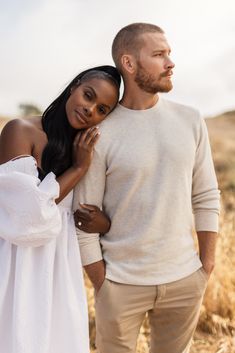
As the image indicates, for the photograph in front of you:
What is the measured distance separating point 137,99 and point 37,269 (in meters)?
0.90

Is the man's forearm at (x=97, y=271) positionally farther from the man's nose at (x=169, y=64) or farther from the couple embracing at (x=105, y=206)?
the man's nose at (x=169, y=64)

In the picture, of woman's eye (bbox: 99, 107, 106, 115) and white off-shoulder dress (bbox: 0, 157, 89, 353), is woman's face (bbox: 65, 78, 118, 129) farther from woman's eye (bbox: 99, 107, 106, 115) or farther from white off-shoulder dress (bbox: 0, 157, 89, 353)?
white off-shoulder dress (bbox: 0, 157, 89, 353)

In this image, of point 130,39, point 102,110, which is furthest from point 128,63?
point 102,110

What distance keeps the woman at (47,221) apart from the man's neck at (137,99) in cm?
11

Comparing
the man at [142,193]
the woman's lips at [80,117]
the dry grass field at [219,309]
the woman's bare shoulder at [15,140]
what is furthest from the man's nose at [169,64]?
the dry grass field at [219,309]

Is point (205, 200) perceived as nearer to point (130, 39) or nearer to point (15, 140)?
point (130, 39)

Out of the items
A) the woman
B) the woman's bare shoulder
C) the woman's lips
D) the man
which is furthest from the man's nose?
the woman's bare shoulder

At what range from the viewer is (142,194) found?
288 cm

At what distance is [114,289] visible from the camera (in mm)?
2938

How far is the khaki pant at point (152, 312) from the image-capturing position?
294cm

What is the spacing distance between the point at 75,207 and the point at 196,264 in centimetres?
65

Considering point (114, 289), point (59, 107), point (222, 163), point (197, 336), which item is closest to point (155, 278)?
point (114, 289)

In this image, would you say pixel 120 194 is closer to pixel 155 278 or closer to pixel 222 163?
pixel 155 278

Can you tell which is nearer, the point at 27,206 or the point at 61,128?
the point at 27,206
